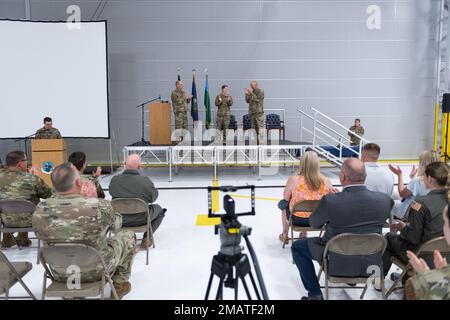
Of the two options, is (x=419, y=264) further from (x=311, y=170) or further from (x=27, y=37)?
(x=27, y=37)

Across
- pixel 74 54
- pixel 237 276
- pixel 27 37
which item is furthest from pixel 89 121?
pixel 237 276

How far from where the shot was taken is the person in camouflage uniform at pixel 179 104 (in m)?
8.95

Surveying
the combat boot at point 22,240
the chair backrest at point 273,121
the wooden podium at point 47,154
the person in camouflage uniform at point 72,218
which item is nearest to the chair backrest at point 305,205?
the person in camouflage uniform at point 72,218

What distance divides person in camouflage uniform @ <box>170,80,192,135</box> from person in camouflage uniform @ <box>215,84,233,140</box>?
0.79 metres

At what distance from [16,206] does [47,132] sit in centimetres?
489

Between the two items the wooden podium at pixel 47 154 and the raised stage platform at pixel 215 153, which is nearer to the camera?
the wooden podium at pixel 47 154

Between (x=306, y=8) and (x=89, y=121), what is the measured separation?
6.79 m

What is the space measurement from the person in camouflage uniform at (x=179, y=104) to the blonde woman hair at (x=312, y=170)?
18.5ft

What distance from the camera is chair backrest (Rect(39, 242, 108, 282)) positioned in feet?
7.53

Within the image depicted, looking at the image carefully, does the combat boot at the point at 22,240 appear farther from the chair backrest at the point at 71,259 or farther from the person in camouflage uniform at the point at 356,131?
the person in camouflage uniform at the point at 356,131

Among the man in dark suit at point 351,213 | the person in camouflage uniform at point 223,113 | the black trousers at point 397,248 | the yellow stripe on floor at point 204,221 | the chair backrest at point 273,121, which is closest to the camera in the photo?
the man in dark suit at point 351,213

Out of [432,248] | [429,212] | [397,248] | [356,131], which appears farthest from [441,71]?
[432,248]

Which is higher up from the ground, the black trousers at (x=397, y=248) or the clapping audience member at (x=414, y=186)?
the clapping audience member at (x=414, y=186)

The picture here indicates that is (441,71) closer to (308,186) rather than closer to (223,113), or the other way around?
(223,113)
